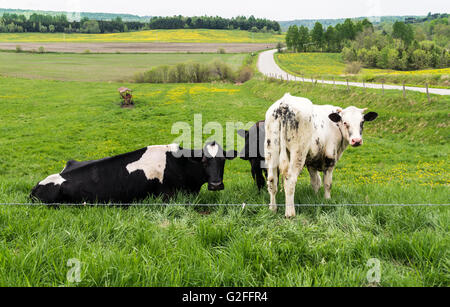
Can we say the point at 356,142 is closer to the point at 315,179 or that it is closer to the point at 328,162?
the point at 328,162

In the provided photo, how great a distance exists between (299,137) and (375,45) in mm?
93726

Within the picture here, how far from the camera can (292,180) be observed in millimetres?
5609

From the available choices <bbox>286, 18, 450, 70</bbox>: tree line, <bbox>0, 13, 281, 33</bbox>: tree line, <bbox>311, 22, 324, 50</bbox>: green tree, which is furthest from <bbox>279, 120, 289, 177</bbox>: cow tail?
<bbox>311, 22, 324, 50</bbox>: green tree

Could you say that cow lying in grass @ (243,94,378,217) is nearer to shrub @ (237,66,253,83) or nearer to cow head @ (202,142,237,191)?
cow head @ (202,142,237,191)

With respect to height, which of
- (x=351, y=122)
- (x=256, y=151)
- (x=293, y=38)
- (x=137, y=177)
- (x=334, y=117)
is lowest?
(x=137, y=177)

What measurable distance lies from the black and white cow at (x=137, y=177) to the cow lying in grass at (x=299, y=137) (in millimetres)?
1322

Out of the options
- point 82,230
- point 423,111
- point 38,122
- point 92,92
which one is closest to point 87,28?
point 92,92

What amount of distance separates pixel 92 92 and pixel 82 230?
141ft

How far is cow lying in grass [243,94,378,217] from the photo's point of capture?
561 cm

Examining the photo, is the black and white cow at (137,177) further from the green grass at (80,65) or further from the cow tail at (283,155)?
the green grass at (80,65)

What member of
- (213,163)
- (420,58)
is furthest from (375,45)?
(213,163)

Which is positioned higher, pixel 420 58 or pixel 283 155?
pixel 420 58

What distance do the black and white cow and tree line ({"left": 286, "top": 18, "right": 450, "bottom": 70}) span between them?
3006 inches
